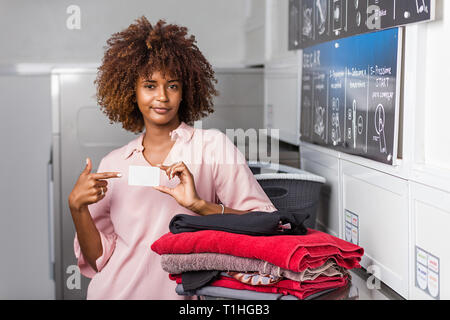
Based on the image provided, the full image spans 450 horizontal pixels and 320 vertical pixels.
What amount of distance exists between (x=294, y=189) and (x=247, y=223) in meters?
0.43

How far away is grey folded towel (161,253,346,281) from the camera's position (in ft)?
3.08

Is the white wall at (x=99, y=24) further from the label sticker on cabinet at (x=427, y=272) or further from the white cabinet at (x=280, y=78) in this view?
the label sticker on cabinet at (x=427, y=272)

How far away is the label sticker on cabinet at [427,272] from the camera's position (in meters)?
1.03

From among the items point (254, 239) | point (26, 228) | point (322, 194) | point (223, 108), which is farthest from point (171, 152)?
point (322, 194)

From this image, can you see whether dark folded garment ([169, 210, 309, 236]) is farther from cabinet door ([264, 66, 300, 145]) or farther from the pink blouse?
cabinet door ([264, 66, 300, 145])

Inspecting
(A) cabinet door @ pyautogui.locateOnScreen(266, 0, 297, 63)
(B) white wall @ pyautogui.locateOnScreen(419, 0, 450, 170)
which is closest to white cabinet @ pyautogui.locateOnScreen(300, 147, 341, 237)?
(A) cabinet door @ pyautogui.locateOnScreen(266, 0, 297, 63)

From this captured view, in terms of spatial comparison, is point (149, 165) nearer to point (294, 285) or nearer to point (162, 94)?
point (162, 94)

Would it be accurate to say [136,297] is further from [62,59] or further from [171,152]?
[62,59]

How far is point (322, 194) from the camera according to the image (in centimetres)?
151

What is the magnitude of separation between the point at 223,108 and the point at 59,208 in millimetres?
430

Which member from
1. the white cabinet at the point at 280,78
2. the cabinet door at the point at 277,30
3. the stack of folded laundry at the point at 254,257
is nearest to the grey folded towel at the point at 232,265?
the stack of folded laundry at the point at 254,257

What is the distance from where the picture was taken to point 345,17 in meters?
1.27

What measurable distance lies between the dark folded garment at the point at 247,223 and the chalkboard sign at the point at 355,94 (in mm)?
285

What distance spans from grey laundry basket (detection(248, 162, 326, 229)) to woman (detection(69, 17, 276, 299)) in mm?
119
